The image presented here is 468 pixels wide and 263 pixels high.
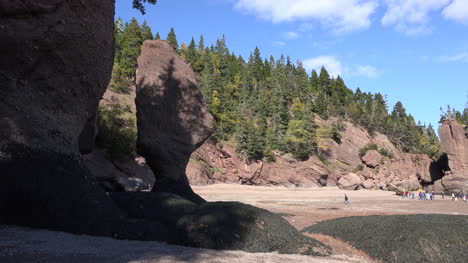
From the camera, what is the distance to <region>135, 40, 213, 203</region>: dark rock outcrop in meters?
14.9

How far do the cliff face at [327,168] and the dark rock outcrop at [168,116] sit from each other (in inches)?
933

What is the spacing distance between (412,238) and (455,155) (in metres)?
54.6

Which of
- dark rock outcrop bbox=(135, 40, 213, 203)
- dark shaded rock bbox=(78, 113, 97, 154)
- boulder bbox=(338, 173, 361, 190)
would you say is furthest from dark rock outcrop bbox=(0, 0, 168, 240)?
boulder bbox=(338, 173, 361, 190)

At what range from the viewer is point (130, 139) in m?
32.2

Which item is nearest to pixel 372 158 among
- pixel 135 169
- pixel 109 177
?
pixel 135 169

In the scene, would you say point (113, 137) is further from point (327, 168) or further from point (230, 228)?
point (327, 168)

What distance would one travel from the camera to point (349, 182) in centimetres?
5150

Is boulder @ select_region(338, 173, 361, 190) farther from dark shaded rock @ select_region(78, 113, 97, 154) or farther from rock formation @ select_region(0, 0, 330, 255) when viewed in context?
rock formation @ select_region(0, 0, 330, 255)

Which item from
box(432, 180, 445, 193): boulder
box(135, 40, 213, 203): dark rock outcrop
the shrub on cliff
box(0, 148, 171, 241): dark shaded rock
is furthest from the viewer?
A: box(432, 180, 445, 193): boulder

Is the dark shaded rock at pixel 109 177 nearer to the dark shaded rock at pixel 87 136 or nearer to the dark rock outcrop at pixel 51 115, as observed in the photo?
the dark shaded rock at pixel 87 136

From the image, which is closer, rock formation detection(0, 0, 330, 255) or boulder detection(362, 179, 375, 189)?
rock formation detection(0, 0, 330, 255)

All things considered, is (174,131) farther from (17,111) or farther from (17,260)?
(17,260)

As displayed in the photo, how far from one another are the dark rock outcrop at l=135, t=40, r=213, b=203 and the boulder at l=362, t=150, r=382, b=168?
183ft

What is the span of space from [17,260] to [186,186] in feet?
35.4
